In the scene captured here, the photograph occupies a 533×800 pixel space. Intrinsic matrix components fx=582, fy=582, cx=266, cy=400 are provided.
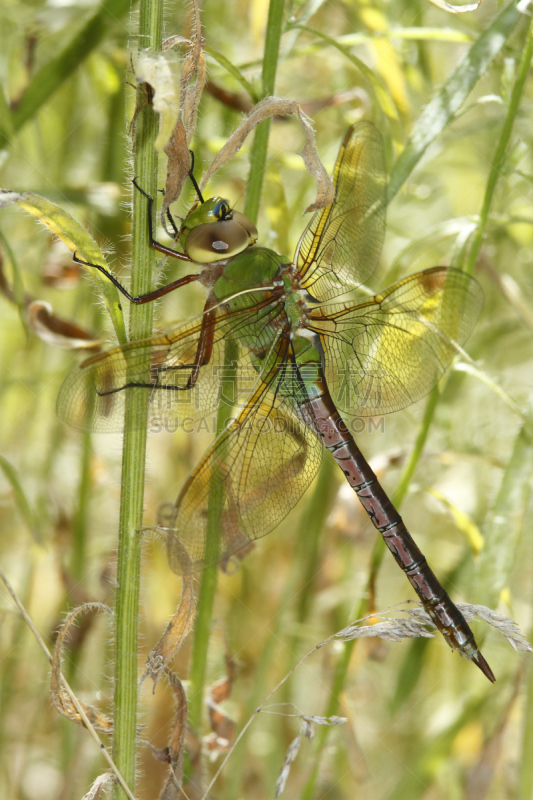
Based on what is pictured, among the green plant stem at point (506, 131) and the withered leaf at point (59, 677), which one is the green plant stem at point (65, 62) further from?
the withered leaf at point (59, 677)

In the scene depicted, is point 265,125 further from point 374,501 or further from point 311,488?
point 311,488

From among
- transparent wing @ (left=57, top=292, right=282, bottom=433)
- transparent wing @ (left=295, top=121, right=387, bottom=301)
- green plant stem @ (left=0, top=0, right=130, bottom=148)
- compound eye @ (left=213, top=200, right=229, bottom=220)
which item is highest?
green plant stem @ (left=0, top=0, right=130, bottom=148)

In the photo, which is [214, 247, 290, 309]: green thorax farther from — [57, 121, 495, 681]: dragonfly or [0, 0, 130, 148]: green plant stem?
[0, 0, 130, 148]: green plant stem

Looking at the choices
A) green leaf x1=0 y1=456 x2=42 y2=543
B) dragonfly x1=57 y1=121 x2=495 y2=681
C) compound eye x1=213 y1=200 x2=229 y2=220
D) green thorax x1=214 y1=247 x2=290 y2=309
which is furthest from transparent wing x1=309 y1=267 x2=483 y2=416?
green leaf x1=0 y1=456 x2=42 y2=543

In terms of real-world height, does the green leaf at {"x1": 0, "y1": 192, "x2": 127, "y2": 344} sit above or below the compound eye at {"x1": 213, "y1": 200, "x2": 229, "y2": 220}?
below

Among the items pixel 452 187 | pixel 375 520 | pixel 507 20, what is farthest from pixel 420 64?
pixel 375 520

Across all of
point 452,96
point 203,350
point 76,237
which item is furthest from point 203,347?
point 452,96

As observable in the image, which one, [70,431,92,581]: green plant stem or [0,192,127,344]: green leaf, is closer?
[0,192,127,344]: green leaf

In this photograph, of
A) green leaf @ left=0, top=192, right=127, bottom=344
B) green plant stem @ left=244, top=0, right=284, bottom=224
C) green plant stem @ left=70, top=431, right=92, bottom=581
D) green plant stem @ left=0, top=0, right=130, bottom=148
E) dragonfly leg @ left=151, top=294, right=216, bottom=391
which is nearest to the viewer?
green leaf @ left=0, top=192, right=127, bottom=344
